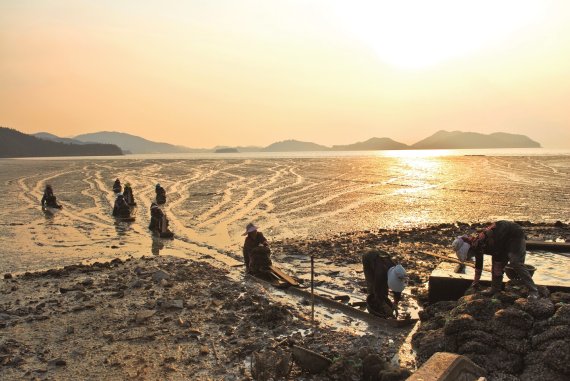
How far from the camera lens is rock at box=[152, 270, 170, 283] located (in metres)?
12.0

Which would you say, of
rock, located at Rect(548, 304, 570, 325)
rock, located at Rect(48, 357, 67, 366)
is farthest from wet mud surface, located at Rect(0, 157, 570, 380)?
rock, located at Rect(548, 304, 570, 325)

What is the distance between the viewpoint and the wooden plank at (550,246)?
40.0 feet

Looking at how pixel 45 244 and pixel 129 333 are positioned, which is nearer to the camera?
pixel 129 333

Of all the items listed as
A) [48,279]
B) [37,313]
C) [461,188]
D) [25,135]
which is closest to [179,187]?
[461,188]

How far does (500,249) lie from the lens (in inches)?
337

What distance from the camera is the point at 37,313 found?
9586mm

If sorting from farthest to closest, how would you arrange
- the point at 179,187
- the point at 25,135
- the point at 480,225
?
the point at 25,135 → the point at 179,187 → the point at 480,225

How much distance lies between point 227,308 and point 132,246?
8.52m

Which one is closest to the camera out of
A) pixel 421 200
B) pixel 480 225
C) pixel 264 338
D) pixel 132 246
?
pixel 264 338

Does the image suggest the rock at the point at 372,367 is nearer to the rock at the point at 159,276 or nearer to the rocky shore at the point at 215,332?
the rocky shore at the point at 215,332

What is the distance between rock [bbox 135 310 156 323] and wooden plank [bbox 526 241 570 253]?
32.9ft

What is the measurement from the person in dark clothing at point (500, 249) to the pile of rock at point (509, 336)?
1.36ft

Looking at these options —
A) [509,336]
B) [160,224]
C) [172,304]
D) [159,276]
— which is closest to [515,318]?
[509,336]

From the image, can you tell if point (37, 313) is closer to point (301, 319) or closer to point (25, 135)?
point (301, 319)
